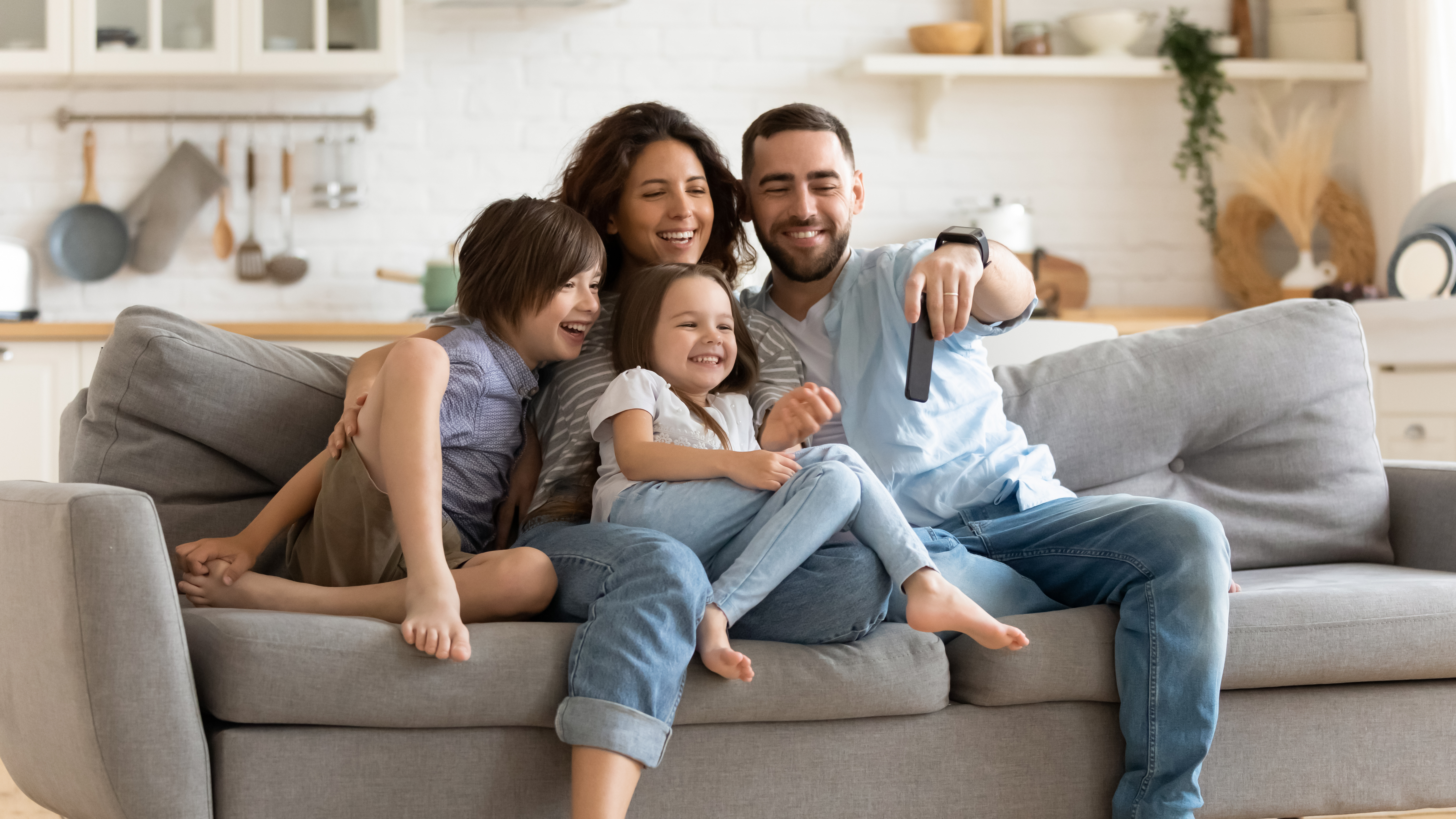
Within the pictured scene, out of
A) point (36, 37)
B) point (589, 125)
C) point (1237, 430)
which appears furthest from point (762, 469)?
point (36, 37)

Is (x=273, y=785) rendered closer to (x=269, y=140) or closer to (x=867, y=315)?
(x=867, y=315)

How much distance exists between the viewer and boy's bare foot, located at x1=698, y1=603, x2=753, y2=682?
4.54 ft

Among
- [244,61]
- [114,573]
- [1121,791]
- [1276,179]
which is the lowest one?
[1121,791]

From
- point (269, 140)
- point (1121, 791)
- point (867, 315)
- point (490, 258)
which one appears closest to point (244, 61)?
point (269, 140)

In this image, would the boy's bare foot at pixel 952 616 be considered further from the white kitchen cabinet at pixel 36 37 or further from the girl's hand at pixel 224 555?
the white kitchen cabinet at pixel 36 37

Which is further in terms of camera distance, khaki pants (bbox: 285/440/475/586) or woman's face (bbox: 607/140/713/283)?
woman's face (bbox: 607/140/713/283)

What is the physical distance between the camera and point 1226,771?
155 centimetres

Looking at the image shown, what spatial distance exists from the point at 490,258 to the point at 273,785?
769 millimetres

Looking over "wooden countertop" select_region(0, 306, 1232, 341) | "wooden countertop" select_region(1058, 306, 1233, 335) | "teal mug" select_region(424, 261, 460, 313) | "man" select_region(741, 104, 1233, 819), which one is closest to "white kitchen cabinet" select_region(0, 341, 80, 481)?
"wooden countertop" select_region(0, 306, 1232, 341)

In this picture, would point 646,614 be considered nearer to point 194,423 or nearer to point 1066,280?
point 194,423

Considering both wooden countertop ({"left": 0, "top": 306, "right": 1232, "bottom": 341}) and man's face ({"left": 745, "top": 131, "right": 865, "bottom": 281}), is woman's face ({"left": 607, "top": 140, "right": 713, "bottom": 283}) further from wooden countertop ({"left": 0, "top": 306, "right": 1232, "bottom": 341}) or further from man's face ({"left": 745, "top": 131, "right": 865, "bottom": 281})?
wooden countertop ({"left": 0, "top": 306, "right": 1232, "bottom": 341})

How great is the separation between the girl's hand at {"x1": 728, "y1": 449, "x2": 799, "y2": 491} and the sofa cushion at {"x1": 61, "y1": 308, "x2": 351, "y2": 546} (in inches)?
24.7

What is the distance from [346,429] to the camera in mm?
1543

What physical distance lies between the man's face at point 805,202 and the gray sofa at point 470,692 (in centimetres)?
69
